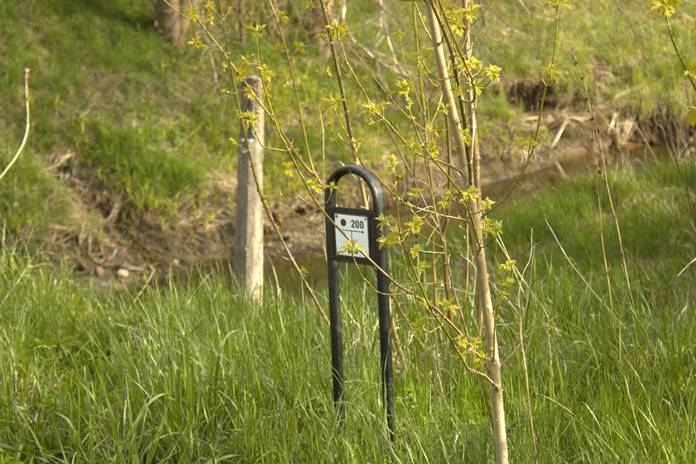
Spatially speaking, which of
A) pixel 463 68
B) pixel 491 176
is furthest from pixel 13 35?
pixel 463 68

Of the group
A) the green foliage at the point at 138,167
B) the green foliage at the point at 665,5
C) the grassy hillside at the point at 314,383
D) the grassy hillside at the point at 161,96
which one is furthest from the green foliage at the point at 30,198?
the green foliage at the point at 665,5

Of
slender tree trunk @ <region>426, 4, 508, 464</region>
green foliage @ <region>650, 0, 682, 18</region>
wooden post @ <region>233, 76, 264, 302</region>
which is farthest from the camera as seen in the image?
wooden post @ <region>233, 76, 264, 302</region>

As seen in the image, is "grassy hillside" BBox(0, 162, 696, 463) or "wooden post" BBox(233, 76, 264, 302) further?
"wooden post" BBox(233, 76, 264, 302)

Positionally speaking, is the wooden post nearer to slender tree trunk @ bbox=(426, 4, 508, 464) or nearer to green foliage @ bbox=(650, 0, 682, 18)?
slender tree trunk @ bbox=(426, 4, 508, 464)

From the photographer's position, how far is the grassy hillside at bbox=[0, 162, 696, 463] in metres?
3.54

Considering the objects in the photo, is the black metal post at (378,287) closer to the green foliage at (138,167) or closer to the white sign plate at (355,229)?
the white sign plate at (355,229)

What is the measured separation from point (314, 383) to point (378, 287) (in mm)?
645

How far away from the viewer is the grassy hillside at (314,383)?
3.54 metres

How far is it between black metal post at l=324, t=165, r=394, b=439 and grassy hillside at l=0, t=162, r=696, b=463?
87 mm

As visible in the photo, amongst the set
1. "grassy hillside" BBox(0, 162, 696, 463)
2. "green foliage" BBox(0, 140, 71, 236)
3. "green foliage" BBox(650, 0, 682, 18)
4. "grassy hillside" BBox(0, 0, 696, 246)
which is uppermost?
"grassy hillside" BBox(0, 0, 696, 246)

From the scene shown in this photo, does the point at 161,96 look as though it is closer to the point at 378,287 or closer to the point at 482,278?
the point at 378,287

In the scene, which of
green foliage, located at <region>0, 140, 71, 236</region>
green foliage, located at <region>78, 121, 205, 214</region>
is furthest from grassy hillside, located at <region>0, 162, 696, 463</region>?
green foliage, located at <region>78, 121, 205, 214</region>

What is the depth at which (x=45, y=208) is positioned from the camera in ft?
27.4

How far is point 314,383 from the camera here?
4020 mm
